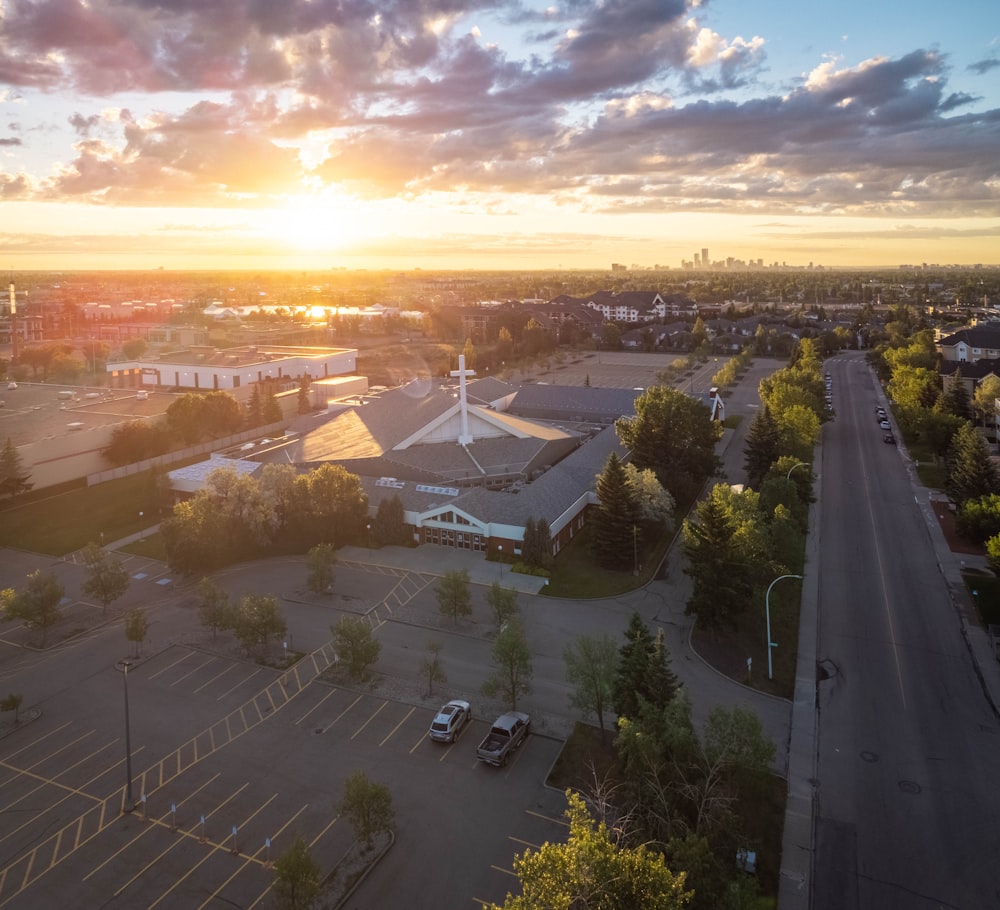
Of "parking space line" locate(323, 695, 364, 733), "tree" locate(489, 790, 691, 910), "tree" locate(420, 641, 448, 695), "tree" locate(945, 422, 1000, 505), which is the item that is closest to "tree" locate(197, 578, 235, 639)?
"parking space line" locate(323, 695, 364, 733)

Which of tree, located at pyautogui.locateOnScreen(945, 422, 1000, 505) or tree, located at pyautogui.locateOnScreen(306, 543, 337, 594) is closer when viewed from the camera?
tree, located at pyautogui.locateOnScreen(306, 543, 337, 594)

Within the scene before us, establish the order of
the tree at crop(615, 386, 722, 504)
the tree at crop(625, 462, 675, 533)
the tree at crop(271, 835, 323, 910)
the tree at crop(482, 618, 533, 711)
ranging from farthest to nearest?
the tree at crop(615, 386, 722, 504)
the tree at crop(625, 462, 675, 533)
the tree at crop(482, 618, 533, 711)
the tree at crop(271, 835, 323, 910)

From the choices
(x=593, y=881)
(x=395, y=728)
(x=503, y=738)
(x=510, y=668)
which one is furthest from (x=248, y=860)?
(x=593, y=881)

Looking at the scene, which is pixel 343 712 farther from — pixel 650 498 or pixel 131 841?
pixel 650 498

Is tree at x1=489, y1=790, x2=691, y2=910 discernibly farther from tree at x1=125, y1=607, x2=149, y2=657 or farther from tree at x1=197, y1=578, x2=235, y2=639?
tree at x1=125, y1=607, x2=149, y2=657

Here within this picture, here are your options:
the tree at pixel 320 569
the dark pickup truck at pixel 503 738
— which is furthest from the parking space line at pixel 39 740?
the dark pickup truck at pixel 503 738

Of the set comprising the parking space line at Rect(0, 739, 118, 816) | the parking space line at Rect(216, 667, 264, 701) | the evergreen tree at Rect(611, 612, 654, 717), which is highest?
the evergreen tree at Rect(611, 612, 654, 717)

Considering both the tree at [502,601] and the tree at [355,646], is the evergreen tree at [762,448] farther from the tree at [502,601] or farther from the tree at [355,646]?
the tree at [355,646]
